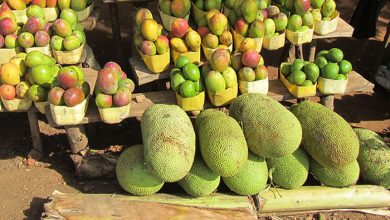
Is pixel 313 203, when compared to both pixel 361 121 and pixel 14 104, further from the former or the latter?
pixel 14 104

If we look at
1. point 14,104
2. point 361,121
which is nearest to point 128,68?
point 14,104

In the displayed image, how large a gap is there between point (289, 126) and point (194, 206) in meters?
0.97

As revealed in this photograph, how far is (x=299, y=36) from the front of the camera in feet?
13.4

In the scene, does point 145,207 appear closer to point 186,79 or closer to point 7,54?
point 186,79

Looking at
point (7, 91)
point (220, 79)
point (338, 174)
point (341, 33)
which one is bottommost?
point (338, 174)

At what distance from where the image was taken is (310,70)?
12.3 feet

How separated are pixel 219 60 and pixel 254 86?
0.41 m

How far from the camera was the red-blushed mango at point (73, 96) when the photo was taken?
3.33m

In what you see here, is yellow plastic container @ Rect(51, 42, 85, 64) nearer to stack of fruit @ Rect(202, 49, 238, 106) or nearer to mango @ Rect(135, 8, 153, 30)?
mango @ Rect(135, 8, 153, 30)

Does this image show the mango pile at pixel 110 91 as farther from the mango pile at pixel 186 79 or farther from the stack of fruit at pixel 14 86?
the stack of fruit at pixel 14 86

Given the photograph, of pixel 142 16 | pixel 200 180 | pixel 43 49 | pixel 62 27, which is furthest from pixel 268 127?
pixel 43 49

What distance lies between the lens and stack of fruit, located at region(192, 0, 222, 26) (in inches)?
158

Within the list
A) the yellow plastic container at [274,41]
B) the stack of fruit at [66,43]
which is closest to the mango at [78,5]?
the stack of fruit at [66,43]

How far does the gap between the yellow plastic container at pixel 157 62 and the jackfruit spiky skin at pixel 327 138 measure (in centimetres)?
127
